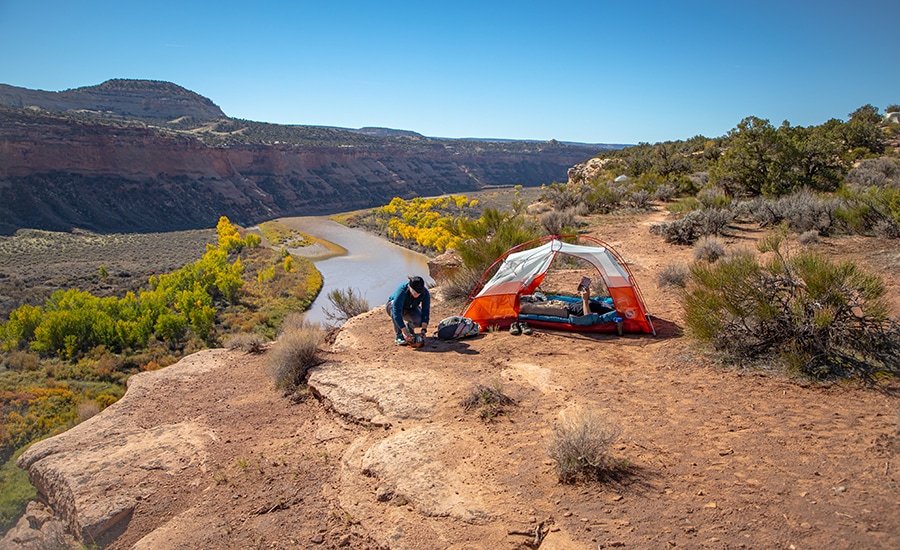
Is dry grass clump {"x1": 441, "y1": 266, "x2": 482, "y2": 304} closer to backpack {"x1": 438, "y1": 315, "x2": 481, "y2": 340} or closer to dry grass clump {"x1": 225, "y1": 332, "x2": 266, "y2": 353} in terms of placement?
backpack {"x1": 438, "y1": 315, "x2": 481, "y2": 340}

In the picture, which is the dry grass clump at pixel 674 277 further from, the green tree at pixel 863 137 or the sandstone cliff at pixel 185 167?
the sandstone cliff at pixel 185 167

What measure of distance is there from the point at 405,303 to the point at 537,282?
2313mm

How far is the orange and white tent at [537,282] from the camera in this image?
7.69 meters

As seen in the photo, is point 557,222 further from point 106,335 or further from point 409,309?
point 106,335

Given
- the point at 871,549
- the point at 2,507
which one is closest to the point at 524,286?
the point at 871,549

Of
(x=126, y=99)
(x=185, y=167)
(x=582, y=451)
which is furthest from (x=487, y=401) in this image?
(x=126, y=99)

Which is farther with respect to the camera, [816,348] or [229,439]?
[229,439]

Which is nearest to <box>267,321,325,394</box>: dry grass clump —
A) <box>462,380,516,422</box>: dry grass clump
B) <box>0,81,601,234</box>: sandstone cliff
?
<box>462,380,516,422</box>: dry grass clump

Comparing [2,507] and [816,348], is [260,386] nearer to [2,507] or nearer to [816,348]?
[2,507]

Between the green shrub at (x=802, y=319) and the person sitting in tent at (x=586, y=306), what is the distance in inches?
69.3

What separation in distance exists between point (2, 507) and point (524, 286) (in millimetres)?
7592

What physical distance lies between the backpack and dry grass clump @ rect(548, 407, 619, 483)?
12.7ft

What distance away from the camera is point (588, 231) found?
53.1 feet

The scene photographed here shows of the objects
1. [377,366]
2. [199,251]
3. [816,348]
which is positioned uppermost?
[816,348]
